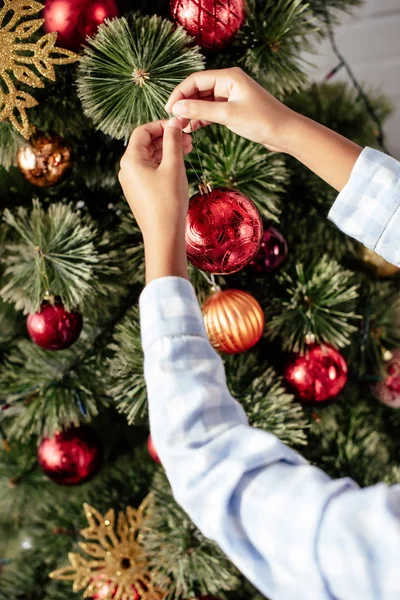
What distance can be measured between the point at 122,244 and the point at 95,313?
0.29 feet

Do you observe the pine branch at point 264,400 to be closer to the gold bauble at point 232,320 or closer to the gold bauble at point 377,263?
the gold bauble at point 232,320

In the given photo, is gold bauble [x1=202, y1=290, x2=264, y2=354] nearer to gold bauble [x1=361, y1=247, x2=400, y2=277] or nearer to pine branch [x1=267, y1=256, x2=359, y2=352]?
pine branch [x1=267, y1=256, x2=359, y2=352]

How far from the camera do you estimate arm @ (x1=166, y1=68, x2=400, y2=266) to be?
0.42 meters

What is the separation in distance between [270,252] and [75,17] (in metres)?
0.30

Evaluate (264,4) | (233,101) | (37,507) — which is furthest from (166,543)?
(264,4)

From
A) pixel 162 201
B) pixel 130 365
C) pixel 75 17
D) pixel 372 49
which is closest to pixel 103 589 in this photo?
pixel 130 365

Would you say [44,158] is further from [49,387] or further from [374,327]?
[374,327]

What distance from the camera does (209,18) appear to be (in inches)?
19.0

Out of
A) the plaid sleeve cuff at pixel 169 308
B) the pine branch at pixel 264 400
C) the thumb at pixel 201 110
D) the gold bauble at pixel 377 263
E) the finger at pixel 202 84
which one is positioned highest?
the finger at pixel 202 84

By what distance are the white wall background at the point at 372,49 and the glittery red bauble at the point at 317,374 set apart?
64cm

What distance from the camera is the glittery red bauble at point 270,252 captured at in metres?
0.59

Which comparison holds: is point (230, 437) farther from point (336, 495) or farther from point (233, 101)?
point (233, 101)

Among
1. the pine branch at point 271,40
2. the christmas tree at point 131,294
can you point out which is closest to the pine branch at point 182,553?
the christmas tree at point 131,294

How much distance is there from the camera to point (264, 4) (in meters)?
0.55
